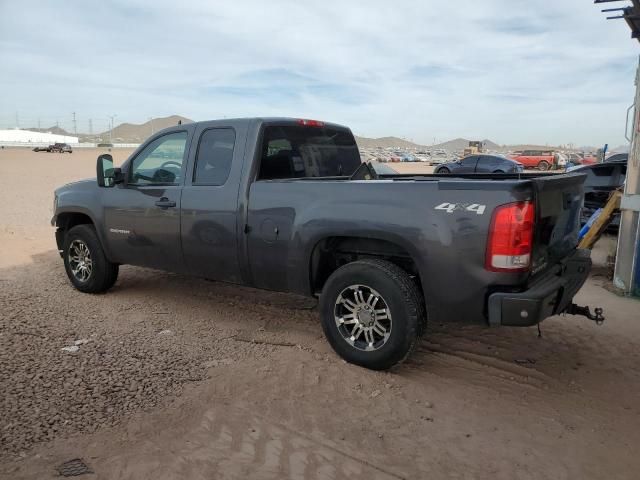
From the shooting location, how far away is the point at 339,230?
3.93m

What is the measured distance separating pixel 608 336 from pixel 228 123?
4155 millimetres

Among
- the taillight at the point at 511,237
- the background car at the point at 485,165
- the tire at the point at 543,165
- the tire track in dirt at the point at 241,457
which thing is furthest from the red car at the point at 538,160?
the tire track in dirt at the point at 241,457

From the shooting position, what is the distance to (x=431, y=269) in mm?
3562

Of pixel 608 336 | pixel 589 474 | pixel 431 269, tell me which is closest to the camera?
pixel 589 474

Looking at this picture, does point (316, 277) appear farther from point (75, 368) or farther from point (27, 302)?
point (27, 302)

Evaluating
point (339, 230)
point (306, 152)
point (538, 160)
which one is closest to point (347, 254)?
point (339, 230)

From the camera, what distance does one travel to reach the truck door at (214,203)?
15.1ft

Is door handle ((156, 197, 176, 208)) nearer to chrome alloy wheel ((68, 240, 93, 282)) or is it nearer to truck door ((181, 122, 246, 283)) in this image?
truck door ((181, 122, 246, 283))

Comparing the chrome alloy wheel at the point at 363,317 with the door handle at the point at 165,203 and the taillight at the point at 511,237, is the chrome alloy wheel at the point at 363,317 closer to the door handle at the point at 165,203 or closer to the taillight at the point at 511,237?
the taillight at the point at 511,237

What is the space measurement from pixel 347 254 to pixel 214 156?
161 cm

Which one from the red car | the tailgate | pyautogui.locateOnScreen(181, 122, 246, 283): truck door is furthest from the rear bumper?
the red car

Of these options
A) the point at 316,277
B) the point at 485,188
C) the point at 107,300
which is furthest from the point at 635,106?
the point at 107,300

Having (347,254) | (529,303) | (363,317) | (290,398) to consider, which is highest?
(347,254)

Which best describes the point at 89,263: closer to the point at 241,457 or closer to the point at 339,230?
the point at 339,230
